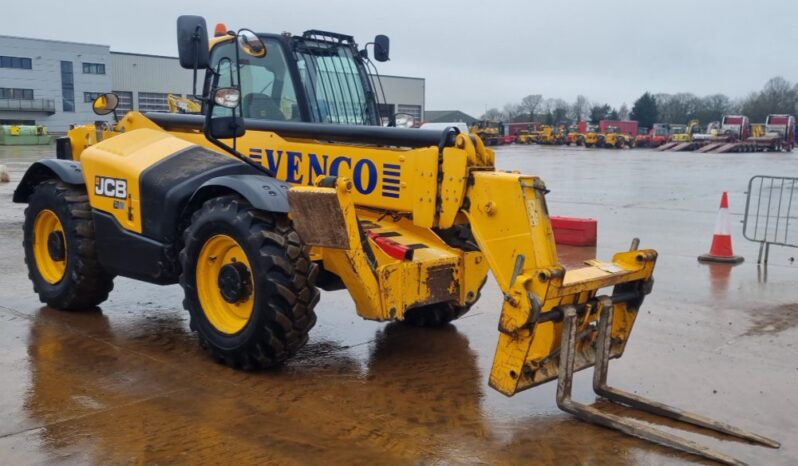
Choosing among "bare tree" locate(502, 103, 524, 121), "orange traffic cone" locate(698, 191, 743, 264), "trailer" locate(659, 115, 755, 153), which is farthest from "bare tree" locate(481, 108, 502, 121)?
"orange traffic cone" locate(698, 191, 743, 264)

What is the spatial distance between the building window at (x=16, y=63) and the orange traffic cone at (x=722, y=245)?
70519 millimetres

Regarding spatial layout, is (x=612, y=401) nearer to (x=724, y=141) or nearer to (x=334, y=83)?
(x=334, y=83)

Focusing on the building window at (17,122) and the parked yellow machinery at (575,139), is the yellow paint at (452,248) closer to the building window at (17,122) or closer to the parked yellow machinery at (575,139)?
the parked yellow machinery at (575,139)

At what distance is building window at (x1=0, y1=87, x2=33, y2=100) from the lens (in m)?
68.0

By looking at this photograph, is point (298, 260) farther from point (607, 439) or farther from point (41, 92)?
point (41, 92)

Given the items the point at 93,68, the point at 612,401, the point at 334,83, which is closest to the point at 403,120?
the point at 334,83

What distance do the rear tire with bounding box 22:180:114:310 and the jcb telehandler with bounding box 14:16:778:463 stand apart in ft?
0.05

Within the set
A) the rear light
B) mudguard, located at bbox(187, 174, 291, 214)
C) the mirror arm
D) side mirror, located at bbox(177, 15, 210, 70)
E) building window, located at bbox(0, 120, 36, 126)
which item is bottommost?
building window, located at bbox(0, 120, 36, 126)

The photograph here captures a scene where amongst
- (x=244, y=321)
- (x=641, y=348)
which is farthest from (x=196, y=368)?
(x=641, y=348)

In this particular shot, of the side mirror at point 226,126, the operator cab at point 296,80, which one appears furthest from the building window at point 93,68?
the side mirror at point 226,126

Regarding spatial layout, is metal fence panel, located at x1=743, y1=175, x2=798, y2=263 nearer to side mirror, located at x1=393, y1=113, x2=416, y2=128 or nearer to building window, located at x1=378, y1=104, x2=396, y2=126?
side mirror, located at x1=393, y1=113, x2=416, y2=128

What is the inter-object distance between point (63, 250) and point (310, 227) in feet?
10.2

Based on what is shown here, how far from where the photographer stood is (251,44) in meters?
6.27

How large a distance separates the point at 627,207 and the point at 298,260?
12639 millimetres
